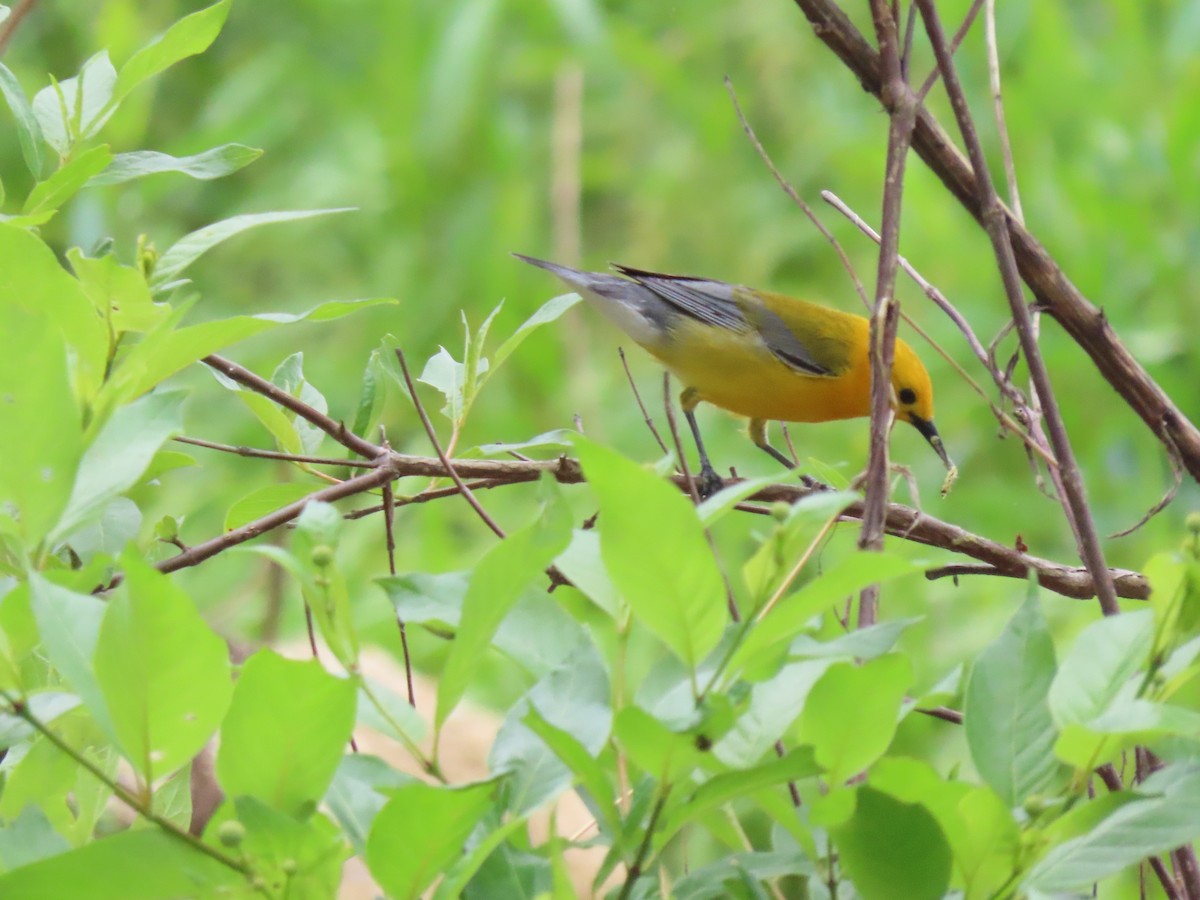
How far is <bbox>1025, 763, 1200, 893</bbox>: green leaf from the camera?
57 centimetres

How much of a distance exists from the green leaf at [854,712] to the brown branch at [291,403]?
603 millimetres

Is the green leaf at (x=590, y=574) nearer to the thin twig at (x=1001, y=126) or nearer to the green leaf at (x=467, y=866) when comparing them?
the green leaf at (x=467, y=866)

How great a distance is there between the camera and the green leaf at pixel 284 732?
1.88 ft

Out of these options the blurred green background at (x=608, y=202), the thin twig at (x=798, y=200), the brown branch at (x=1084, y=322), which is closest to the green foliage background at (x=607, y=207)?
the blurred green background at (x=608, y=202)

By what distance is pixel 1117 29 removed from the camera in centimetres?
431

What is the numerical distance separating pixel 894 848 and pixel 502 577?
21 centimetres

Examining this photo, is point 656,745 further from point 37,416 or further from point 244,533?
point 244,533

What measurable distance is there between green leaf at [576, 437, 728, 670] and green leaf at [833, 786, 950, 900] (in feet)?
0.34

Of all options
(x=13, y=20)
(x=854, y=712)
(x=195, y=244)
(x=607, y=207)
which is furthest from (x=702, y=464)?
(x=607, y=207)

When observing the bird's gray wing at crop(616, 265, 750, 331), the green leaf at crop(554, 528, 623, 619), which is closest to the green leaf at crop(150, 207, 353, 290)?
the green leaf at crop(554, 528, 623, 619)

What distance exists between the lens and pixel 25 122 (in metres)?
0.98

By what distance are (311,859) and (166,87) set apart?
201 inches

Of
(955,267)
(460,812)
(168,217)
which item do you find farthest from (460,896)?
(168,217)

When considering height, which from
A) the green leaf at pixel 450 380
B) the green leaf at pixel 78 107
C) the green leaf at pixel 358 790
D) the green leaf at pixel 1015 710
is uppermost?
the green leaf at pixel 78 107
